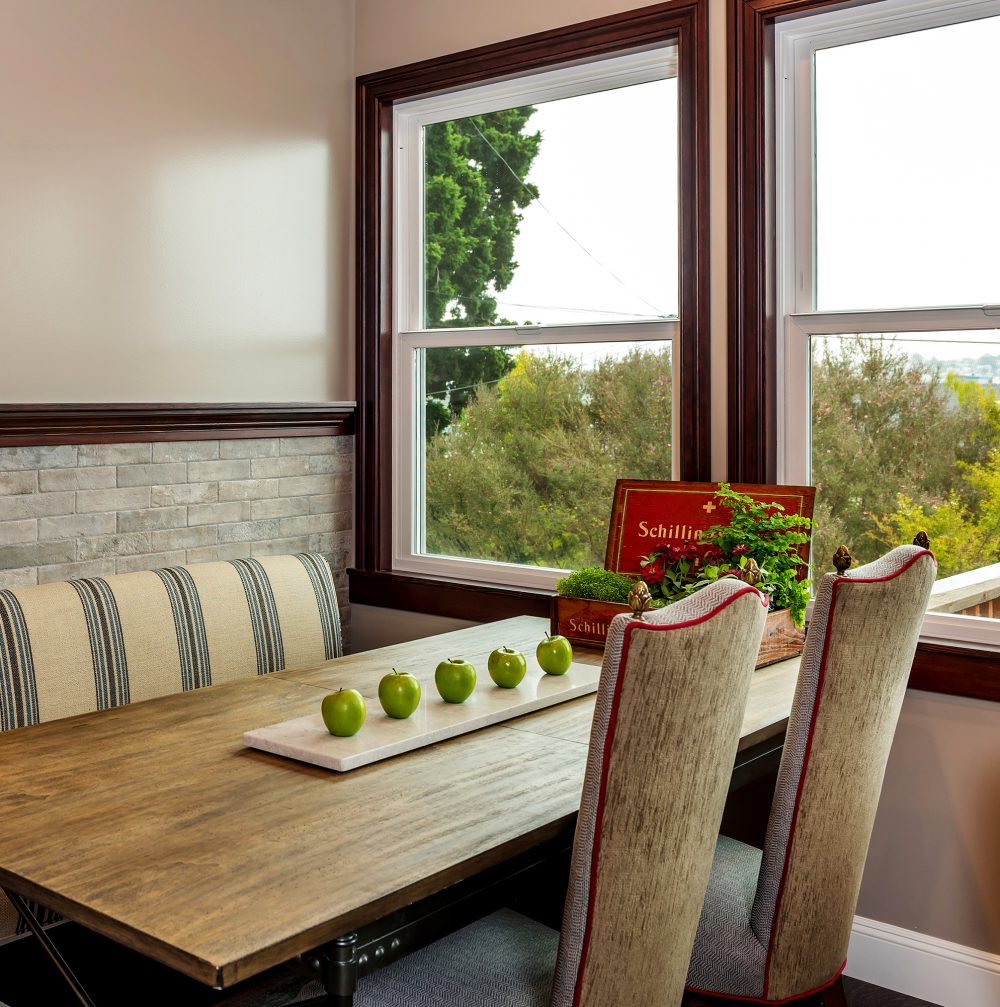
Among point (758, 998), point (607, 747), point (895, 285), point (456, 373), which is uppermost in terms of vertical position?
point (895, 285)

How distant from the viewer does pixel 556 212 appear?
313 centimetres

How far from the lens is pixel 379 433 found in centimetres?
348

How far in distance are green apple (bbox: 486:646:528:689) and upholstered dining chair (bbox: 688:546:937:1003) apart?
1.75ft

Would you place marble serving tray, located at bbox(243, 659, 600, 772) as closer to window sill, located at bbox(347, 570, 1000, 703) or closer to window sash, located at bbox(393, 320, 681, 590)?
window sill, located at bbox(347, 570, 1000, 703)

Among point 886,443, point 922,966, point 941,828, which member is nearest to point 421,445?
point 886,443

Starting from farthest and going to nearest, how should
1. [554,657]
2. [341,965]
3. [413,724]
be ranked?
[554,657] < [413,724] < [341,965]

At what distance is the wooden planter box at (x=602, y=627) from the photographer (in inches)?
94.3

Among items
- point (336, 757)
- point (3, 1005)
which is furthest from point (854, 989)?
point (3, 1005)

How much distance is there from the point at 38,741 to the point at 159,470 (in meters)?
1.20

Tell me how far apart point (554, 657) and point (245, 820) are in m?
0.87

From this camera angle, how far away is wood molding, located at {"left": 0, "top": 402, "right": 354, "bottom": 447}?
262 cm

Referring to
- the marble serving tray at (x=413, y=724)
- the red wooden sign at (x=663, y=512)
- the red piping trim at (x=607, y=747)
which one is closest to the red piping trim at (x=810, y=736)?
the red piping trim at (x=607, y=747)

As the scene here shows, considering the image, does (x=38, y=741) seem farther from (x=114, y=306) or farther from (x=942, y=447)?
(x=942, y=447)

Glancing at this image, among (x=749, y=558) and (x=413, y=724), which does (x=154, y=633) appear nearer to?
(x=413, y=724)
